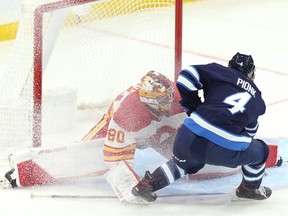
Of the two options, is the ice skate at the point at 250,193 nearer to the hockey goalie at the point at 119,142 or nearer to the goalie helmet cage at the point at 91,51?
the hockey goalie at the point at 119,142

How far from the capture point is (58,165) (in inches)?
156

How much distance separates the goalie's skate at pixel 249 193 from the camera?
3738mm

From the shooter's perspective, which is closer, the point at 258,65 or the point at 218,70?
the point at 218,70

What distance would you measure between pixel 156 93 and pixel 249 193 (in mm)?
574

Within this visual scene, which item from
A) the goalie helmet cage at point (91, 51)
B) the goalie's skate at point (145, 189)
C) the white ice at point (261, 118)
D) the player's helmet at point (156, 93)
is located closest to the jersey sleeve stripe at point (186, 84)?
the player's helmet at point (156, 93)

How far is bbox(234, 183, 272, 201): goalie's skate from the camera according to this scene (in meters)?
3.74

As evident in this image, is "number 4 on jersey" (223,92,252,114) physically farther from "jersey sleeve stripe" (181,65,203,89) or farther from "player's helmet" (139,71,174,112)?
"player's helmet" (139,71,174,112)

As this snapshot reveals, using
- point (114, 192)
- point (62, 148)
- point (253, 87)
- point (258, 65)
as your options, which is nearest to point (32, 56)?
point (62, 148)

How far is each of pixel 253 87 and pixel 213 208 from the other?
524 millimetres

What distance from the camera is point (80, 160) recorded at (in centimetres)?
400

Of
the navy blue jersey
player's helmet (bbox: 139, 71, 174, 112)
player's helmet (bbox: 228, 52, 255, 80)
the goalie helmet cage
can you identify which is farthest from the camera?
the goalie helmet cage

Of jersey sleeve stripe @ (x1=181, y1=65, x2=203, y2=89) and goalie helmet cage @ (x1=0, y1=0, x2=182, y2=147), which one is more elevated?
jersey sleeve stripe @ (x1=181, y1=65, x2=203, y2=89)

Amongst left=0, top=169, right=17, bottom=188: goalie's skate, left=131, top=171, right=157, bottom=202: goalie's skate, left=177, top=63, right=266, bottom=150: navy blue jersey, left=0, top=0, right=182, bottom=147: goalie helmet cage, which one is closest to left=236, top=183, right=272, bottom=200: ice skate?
left=177, top=63, right=266, bottom=150: navy blue jersey

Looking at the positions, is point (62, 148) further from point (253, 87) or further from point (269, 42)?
point (269, 42)
